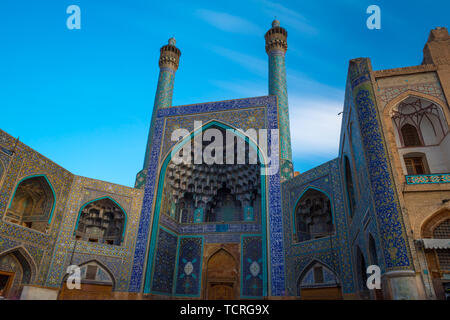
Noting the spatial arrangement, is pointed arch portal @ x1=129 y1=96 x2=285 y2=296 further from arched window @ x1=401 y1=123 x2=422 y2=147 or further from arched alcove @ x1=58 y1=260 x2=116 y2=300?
arched window @ x1=401 y1=123 x2=422 y2=147

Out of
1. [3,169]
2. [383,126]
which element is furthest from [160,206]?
[383,126]

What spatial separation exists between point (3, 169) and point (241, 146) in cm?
707

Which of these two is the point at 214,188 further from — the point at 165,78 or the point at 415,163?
the point at 415,163

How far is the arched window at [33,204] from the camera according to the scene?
9.09 meters

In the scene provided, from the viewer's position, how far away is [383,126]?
604 centimetres

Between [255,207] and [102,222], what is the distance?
5.27m

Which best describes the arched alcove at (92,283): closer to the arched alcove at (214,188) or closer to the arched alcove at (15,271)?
the arched alcove at (15,271)

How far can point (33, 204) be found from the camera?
950cm

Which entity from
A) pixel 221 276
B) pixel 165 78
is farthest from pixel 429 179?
pixel 165 78

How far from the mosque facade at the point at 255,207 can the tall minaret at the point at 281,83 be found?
0.06 metres

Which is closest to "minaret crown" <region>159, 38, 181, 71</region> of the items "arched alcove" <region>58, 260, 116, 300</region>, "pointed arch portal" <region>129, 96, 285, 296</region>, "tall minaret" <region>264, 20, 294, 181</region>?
"pointed arch portal" <region>129, 96, 285, 296</region>

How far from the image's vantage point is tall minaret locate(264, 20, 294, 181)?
1098cm

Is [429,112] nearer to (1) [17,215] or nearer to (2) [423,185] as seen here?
(2) [423,185]

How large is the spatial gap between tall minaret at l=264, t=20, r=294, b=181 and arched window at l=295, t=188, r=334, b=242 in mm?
1114
